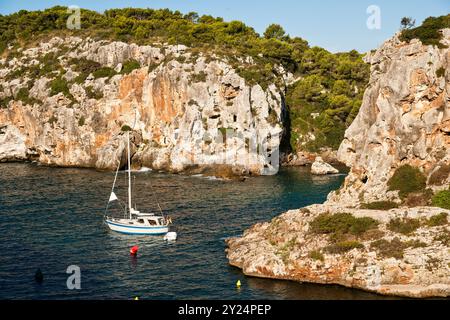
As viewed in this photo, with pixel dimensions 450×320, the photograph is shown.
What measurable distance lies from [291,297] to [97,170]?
2966 inches

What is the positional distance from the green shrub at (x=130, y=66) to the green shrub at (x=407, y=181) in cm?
8158

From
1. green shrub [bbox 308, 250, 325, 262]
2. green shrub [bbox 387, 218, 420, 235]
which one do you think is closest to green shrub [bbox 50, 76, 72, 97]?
green shrub [bbox 308, 250, 325, 262]

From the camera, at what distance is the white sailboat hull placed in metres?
61.0

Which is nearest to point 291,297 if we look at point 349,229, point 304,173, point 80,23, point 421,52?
point 349,229

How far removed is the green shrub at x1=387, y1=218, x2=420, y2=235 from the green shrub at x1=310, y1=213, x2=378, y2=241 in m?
1.47

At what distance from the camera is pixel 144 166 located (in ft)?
369

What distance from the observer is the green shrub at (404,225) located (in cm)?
4562

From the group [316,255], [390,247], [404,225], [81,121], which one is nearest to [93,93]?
[81,121]

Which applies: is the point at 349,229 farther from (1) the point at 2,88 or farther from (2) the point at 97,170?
(1) the point at 2,88

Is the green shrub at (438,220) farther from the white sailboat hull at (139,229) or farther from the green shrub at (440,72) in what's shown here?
the white sailboat hull at (139,229)

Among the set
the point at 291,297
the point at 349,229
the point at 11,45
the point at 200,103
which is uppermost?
the point at 11,45

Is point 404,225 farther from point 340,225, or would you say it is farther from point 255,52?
point 255,52

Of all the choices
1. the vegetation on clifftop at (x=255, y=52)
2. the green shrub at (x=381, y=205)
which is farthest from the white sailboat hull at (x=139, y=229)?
the vegetation on clifftop at (x=255, y=52)
